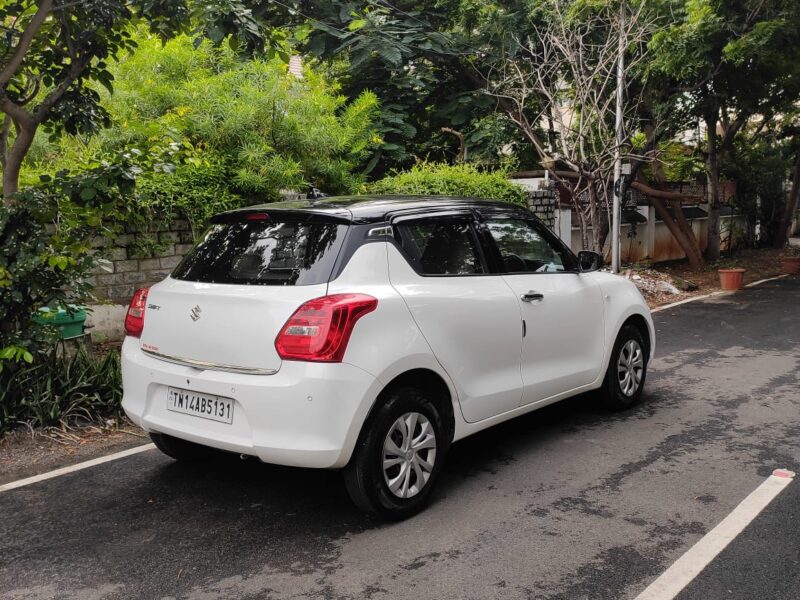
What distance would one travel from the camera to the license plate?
12.5 feet

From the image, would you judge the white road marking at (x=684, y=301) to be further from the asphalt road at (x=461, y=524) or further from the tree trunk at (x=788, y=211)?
the tree trunk at (x=788, y=211)

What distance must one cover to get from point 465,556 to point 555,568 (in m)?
0.42

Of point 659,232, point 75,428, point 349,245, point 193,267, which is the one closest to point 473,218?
point 349,245

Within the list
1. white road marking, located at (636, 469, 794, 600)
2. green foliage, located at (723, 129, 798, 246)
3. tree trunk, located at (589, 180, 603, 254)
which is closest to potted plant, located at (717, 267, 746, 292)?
tree trunk, located at (589, 180, 603, 254)

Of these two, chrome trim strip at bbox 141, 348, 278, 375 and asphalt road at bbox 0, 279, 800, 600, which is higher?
chrome trim strip at bbox 141, 348, 278, 375

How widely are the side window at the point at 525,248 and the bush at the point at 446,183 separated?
531 cm

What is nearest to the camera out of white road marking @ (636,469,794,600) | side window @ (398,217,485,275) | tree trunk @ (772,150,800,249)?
white road marking @ (636,469,794,600)

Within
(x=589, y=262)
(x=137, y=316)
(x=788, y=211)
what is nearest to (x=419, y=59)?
(x=589, y=262)

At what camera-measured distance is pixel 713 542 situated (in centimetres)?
367

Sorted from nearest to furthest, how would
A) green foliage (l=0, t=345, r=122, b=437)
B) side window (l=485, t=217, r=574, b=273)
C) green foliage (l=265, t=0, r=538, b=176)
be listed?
side window (l=485, t=217, r=574, b=273)
green foliage (l=0, t=345, r=122, b=437)
green foliage (l=265, t=0, r=538, b=176)

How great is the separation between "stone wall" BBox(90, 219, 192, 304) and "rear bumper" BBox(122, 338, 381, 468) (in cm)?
497

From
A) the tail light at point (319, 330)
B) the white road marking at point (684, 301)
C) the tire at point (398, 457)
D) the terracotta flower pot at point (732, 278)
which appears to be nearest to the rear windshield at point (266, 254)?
the tail light at point (319, 330)

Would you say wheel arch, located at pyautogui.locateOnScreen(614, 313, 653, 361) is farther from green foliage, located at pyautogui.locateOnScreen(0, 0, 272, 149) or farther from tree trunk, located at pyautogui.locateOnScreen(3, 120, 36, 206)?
tree trunk, located at pyautogui.locateOnScreen(3, 120, 36, 206)

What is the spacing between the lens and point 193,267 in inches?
172
